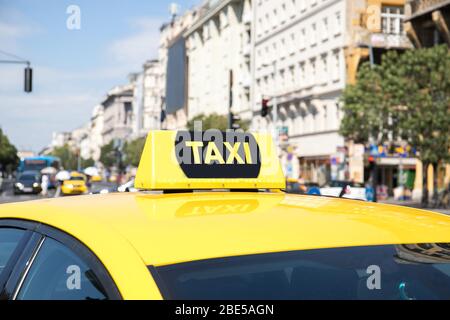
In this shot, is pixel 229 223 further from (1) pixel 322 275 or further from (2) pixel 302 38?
(2) pixel 302 38

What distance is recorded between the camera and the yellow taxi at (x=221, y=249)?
232cm

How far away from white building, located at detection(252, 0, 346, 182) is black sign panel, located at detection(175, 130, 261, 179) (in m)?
49.5

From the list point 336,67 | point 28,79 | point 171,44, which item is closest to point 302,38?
point 336,67

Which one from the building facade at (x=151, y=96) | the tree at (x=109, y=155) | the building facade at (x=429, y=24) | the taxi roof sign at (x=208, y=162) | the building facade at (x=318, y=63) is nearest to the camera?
the taxi roof sign at (x=208, y=162)

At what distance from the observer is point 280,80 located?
68938 millimetres

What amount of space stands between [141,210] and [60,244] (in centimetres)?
32

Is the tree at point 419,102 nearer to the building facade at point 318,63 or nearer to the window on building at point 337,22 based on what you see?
the building facade at point 318,63

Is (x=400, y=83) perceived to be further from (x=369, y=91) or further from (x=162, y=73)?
(x=162, y=73)

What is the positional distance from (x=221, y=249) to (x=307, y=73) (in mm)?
60751

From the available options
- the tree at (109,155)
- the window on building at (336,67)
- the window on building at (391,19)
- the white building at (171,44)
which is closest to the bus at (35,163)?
the window on building at (336,67)

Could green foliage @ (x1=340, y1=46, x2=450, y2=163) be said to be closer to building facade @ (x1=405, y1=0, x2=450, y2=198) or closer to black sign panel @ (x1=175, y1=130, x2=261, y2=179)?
building facade @ (x1=405, y1=0, x2=450, y2=198)

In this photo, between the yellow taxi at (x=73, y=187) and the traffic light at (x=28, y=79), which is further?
the yellow taxi at (x=73, y=187)

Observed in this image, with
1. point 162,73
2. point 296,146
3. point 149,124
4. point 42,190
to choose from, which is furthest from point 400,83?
point 149,124

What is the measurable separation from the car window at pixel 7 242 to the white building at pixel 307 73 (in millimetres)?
50474
